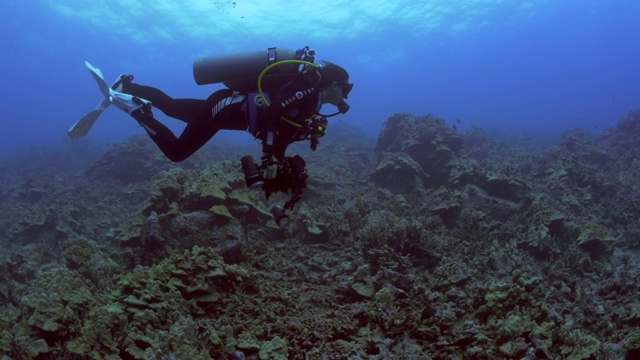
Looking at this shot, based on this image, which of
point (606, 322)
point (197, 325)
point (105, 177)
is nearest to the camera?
point (197, 325)

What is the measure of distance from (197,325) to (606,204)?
519 inches

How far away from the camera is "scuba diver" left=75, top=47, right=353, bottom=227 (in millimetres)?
4816

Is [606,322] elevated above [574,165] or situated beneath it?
situated beneath

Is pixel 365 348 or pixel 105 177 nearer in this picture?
pixel 365 348

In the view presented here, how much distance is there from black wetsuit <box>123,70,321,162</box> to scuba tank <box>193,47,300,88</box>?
272mm

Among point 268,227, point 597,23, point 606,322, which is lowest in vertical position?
point 606,322

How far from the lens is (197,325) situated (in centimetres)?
521

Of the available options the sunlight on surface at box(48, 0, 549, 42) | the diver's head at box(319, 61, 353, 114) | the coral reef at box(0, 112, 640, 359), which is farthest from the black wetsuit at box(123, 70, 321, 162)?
the sunlight on surface at box(48, 0, 549, 42)

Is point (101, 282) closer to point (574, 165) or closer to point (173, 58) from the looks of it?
point (574, 165)

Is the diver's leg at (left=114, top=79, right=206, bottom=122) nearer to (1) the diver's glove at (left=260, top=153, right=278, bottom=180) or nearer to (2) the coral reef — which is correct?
(2) the coral reef

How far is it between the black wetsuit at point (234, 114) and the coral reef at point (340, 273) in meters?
2.08

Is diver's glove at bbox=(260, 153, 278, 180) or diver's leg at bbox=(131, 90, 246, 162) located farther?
diver's leg at bbox=(131, 90, 246, 162)

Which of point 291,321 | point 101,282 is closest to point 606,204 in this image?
point 291,321

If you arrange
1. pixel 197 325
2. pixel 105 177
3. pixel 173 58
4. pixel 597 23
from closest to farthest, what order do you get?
pixel 197 325, pixel 105 177, pixel 173 58, pixel 597 23
